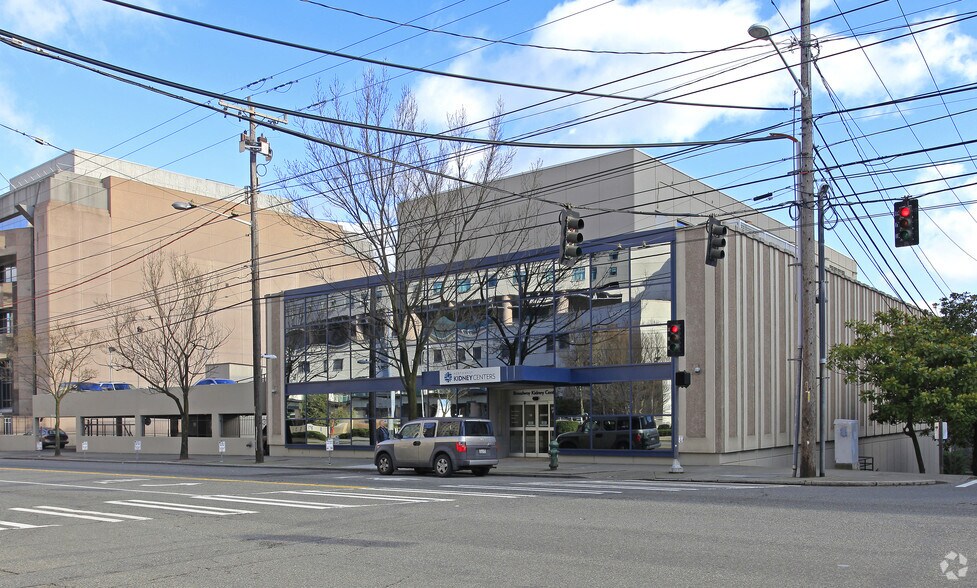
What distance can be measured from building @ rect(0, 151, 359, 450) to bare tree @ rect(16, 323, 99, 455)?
214cm

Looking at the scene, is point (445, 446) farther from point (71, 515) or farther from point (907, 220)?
point (907, 220)

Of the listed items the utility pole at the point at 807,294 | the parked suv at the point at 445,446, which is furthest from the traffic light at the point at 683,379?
the parked suv at the point at 445,446

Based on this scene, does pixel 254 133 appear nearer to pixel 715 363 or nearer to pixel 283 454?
pixel 283 454

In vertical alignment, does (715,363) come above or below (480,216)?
below

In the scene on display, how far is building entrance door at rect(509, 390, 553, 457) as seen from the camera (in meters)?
31.0

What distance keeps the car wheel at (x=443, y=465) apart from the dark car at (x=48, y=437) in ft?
142

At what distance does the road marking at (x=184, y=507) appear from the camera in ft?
48.0

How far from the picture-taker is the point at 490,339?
1265 inches

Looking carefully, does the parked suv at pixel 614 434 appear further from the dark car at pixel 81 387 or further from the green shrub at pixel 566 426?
the dark car at pixel 81 387

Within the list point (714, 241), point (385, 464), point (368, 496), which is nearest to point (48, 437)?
point (385, 464)

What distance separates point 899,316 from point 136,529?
27.7 metres

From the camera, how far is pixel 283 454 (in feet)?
131

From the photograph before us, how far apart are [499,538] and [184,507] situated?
758 cm

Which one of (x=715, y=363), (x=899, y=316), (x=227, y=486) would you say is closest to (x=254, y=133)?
(x=227, y=486)
